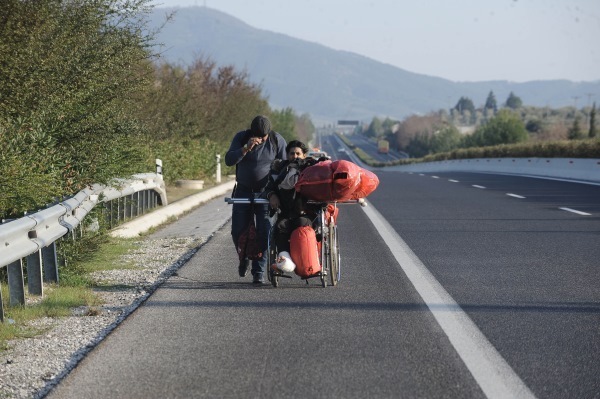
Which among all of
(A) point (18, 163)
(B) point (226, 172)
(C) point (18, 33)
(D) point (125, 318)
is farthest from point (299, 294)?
(B) point (226, 172)

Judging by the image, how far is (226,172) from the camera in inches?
1484

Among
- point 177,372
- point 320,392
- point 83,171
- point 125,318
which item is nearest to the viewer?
point 320,392

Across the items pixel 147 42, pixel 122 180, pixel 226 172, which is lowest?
pixel 226 172

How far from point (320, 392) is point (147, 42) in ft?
32.0

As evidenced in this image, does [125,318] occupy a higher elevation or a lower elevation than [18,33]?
lower

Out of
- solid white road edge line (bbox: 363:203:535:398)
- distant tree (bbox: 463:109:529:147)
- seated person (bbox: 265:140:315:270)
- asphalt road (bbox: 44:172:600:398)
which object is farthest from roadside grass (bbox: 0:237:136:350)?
distant tree (bbox: 463:109:529:147)

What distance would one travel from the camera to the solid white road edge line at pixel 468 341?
5875mm

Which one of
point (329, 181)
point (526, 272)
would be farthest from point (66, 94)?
point (526, 272)

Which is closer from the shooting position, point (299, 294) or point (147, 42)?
point (299, 294)

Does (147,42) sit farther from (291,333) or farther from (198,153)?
(198,153)

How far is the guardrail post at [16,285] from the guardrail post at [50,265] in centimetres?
120

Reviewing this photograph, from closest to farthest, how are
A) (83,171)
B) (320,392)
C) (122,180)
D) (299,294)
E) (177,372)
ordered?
(320,392) < (177,372) < (299,294) < (83,171) < (122,180)

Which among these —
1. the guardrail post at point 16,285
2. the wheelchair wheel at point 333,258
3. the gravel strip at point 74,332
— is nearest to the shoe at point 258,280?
the wheelchair wheel at point 333,258

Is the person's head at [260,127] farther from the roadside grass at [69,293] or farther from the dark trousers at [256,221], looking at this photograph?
the roadside grass at [69,293]
